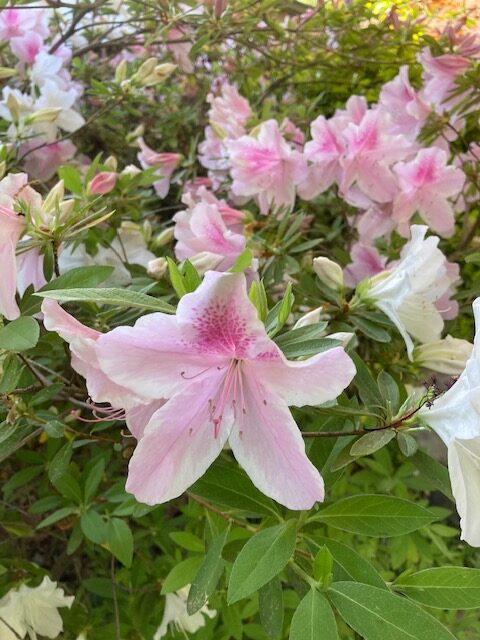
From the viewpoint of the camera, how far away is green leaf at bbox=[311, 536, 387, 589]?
69 centimetres

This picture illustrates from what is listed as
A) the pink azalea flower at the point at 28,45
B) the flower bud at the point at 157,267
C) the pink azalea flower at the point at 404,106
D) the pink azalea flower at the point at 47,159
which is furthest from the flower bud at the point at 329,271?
the pink azalea flower at the point at 28,45

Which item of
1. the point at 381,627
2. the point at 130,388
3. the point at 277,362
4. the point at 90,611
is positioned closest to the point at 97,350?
the point at 130,388

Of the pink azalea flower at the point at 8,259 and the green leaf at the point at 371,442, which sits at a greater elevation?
the pink azalea flower at the point at 8,259

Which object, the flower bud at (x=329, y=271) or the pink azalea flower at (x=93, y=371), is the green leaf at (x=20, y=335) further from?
the flower bud at (x=329, y=271)

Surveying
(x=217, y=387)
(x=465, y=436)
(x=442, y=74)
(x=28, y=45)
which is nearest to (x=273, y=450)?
(x=217, y=387)

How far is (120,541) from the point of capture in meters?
1.08

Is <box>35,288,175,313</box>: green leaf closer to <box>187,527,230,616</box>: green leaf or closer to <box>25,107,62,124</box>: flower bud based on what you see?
<box>187,527,230,616</box>: green leaf

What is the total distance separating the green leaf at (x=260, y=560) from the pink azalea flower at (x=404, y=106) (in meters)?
1.13

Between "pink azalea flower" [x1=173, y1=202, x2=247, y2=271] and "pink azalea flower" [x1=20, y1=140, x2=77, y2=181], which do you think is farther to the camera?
"pink azalea flower" [x1=20, y1=140, x2=77, y2=181]

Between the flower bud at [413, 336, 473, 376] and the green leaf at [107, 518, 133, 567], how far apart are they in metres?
0.59

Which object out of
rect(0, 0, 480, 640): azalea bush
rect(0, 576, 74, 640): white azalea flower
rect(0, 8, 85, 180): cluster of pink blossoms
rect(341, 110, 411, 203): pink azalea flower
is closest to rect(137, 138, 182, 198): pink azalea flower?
rect(0, 0, 480, 640): azalea bush

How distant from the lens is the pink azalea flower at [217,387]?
0.56 m

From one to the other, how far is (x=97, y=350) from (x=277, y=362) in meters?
0.17

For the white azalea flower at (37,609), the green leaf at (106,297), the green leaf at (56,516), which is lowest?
the white azalea flower at (37,609)
